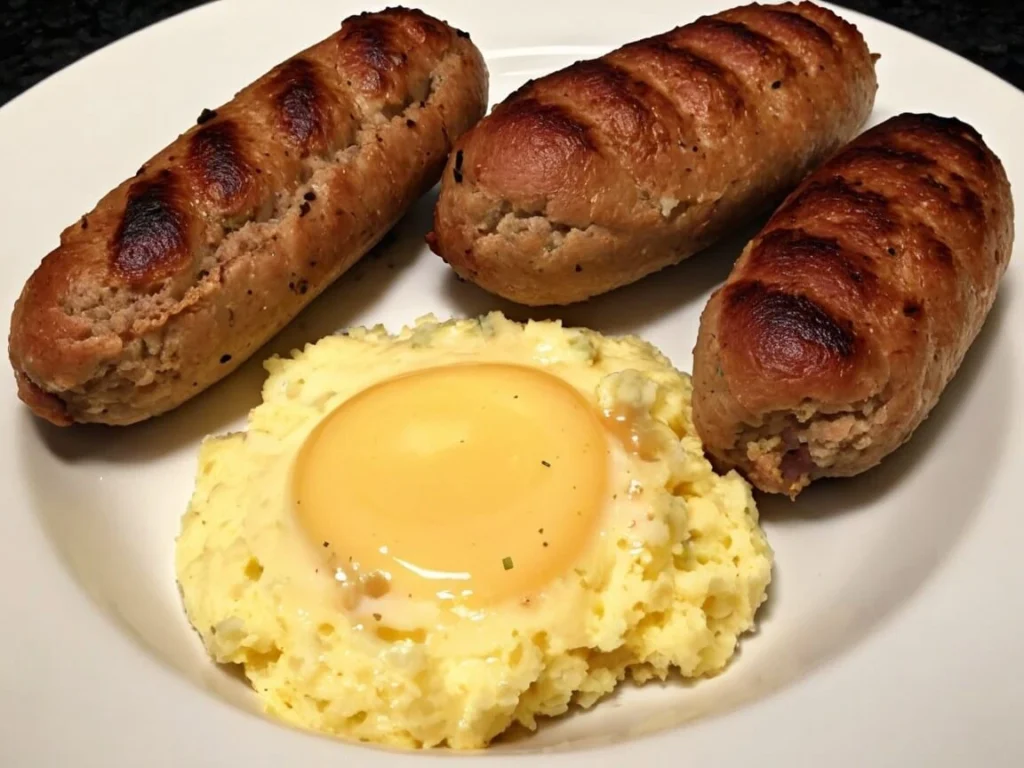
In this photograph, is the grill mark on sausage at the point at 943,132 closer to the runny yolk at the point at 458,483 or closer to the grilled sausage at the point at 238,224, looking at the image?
the runny yolk at the point at 458,483

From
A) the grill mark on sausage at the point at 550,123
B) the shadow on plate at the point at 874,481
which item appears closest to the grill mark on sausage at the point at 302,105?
the grill mark on sausage at the point at 550,123

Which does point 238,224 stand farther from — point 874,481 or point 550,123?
point 874,481

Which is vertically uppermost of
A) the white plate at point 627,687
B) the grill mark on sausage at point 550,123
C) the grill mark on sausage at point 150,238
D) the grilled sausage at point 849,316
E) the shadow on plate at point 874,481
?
the grill mark on sausage at point 550,123

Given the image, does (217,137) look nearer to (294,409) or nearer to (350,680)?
(294,409)

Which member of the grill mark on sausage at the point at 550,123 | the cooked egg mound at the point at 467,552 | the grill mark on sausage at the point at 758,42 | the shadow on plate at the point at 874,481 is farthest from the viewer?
the grill mark on sausage at the point at 758,42

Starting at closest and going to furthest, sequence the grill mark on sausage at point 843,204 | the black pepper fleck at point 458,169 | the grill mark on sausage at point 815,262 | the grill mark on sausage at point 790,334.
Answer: the grill mark on sausage at point 790,334
the grill mark on sausage at point 815,262
the grill mark on sausage at point 843,204
the black pepper fleck at point 458,169

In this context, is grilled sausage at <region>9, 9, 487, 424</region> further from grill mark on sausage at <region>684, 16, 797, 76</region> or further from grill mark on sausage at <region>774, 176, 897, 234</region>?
grill mark on sausage at <region>774, 176, 897, 234</region>
